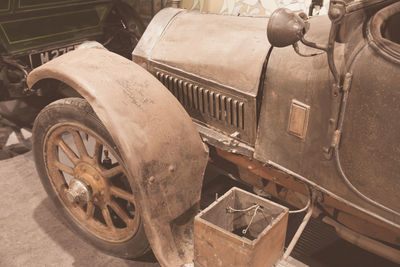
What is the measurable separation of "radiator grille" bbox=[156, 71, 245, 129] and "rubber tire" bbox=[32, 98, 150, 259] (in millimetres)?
470

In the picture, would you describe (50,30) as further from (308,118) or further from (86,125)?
(308,118)

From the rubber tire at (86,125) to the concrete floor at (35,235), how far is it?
0.26ft

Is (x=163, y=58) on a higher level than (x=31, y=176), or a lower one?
higher

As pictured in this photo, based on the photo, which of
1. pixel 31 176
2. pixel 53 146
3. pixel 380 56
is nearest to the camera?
pixel 380 56

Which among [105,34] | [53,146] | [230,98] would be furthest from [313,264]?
[105,34]

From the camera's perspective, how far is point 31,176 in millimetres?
3016

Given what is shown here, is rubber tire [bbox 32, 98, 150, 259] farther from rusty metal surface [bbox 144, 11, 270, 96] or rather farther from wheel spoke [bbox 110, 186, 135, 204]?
rusty metal surface [bbox 144, 11, 270, 96]

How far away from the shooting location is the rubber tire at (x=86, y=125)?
6.55 ft

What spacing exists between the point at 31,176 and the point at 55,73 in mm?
1313

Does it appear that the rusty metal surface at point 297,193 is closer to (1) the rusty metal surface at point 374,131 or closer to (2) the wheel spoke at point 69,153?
(1) the rusty metal surface at point 374,131

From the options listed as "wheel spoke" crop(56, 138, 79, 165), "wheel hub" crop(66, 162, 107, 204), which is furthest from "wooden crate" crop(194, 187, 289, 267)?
"wheel spoke" crop(56, 138, 79, 165)

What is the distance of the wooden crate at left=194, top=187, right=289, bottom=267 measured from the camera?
150 centimetres

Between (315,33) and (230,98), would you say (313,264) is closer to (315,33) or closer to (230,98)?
(230,98)

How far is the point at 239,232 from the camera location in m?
1.87
